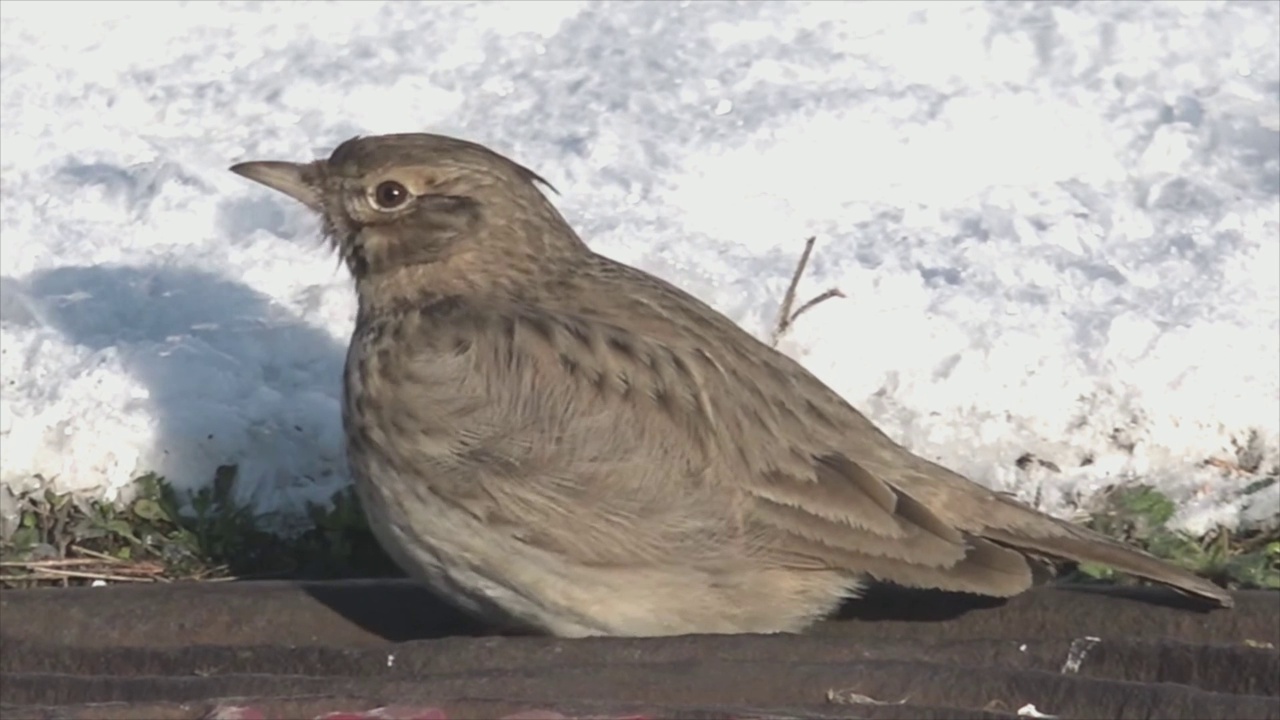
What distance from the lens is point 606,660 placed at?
5258 mm

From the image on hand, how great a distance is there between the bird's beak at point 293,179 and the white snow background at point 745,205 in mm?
572

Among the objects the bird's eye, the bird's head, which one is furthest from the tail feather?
the bird's eye

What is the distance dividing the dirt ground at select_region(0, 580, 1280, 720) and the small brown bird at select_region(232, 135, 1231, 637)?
0.15 metres

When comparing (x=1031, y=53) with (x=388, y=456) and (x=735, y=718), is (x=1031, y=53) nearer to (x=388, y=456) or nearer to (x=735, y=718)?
(x=388, y=456)

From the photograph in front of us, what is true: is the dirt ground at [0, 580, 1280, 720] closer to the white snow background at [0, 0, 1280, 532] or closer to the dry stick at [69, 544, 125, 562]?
the dry stick at [69, 544, 125, 562]

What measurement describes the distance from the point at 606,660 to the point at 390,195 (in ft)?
5.24

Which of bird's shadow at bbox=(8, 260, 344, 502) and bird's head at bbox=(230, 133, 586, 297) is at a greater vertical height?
bird's head at bbox=(230, 133, 586, 297)

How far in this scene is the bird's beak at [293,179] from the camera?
632 cm

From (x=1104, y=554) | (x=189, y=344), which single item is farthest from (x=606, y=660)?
(x=189, y=344)

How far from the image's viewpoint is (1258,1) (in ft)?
31.3

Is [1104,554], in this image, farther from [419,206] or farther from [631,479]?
[419,206]

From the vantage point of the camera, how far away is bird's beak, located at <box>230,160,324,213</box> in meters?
6.32

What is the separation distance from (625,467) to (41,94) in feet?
14.6

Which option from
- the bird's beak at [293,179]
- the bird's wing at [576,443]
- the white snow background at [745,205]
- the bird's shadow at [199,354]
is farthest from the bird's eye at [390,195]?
the bird's shadow at [199,354]
